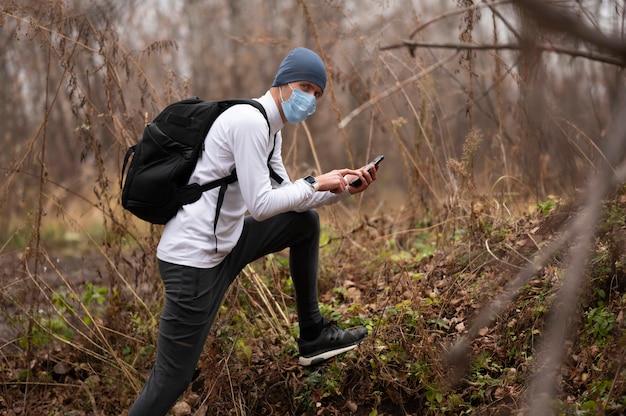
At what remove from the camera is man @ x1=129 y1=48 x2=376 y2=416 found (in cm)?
311

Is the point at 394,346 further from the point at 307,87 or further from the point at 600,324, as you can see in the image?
the point at 307,87

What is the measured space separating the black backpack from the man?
0.04 metres

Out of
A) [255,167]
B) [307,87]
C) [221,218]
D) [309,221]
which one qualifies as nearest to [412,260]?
[309,221]

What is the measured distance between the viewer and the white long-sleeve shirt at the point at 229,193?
121 inches

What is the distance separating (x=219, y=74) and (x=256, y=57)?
35.2 inches

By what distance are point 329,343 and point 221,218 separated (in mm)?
1092

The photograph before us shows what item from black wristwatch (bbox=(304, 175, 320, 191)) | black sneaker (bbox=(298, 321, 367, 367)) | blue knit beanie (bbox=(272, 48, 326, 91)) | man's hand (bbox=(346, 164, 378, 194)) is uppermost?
blue knit beanie (bbox=(272, 48, 326, 91))

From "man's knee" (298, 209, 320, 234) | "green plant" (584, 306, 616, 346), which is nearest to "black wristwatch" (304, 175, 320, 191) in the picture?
"man's knee" (298, 209, 320, 234)

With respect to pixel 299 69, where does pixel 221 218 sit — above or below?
below

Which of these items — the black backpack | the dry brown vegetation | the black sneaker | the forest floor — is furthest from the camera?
the black sneaker

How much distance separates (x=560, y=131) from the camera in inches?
82.8

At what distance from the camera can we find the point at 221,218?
Result: 326cm

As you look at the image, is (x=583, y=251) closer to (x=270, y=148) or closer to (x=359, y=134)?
(x=270, y=148)

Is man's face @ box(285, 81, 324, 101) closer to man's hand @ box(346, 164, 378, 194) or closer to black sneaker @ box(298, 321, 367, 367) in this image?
→ man's hand @ box(346, 164, 378, 194)
